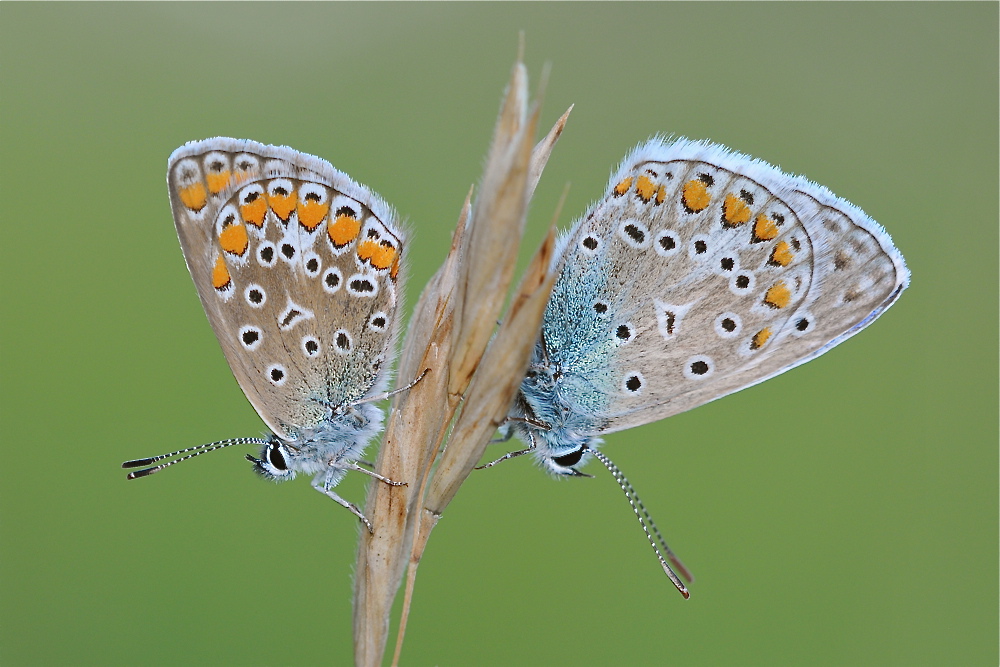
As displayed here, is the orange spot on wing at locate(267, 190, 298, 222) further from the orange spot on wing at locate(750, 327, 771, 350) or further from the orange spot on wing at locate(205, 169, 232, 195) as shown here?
the orange spot on wing at locate(750, 327, 771, 350)

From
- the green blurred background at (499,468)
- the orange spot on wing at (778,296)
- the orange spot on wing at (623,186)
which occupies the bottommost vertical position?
the green blurred background at (499,468)

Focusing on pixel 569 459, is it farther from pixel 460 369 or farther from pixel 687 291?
pixel 460 369

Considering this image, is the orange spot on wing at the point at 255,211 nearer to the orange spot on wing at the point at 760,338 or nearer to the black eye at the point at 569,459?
the black eye at the point at 569,459

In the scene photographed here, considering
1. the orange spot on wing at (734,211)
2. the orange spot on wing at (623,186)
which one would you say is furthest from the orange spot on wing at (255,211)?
the orange spot on wing at (734,211)

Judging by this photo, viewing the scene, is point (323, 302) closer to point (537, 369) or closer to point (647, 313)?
point (537, 369)

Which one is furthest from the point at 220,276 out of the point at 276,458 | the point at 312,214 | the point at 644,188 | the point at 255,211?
the point at 644,188

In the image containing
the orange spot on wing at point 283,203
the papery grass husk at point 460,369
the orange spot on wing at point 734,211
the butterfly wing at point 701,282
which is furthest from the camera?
the orange spot on wing at point 283,203
